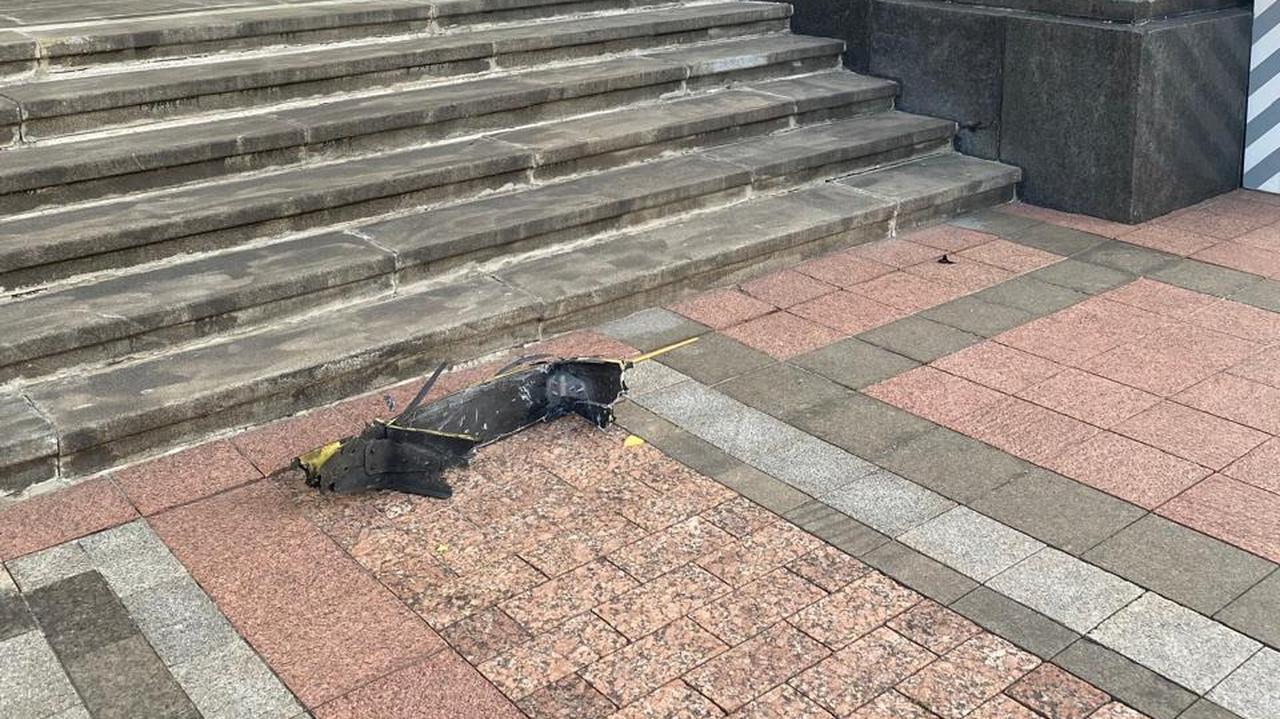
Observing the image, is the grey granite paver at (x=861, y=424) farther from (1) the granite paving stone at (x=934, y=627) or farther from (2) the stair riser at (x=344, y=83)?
(2) the stair riser at (x=344, y=83)

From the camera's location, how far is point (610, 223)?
709cm

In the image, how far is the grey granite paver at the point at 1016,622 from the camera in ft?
13.5

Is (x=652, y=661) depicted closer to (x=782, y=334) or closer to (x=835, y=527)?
(x=835, y=527)

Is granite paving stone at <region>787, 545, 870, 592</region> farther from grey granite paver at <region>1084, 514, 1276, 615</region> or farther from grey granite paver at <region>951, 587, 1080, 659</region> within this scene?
grey granite paver at <region>1084, 514, 1276, 615</region>

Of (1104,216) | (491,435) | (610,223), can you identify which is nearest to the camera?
(491,435)

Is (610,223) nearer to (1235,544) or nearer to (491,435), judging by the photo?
(491,435)

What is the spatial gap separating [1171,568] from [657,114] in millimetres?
4413

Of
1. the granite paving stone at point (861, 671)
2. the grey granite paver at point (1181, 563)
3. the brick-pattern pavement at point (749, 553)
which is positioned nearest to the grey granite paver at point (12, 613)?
the brick-pattern pavement at point (749, 553)

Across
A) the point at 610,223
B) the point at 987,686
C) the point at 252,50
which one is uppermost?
the point at 252,50

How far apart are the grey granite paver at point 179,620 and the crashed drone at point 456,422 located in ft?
2.32

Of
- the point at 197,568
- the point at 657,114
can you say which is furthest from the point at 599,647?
the point at 657,114

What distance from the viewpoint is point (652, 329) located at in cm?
649

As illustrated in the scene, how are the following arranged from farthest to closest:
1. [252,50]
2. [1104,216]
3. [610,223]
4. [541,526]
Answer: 1. [1104,216]
2. [252,50]
3. [610,223]
4. [541,526]

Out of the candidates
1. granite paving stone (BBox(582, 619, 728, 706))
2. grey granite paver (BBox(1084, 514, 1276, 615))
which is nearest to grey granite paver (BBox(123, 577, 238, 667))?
granite paving stone (BBox(582, 619, 728, 706))
